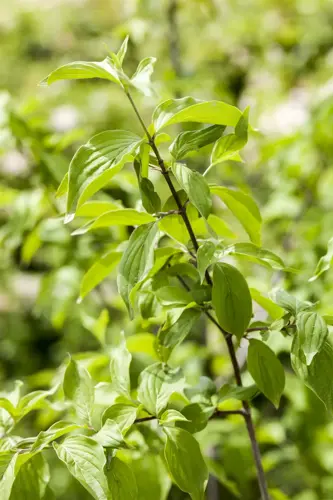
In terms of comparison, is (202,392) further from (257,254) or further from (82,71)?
(82,71)

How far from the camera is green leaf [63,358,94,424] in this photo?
0.52 meters

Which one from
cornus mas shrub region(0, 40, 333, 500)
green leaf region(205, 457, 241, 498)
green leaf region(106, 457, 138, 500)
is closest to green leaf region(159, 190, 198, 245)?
cornus mas shrub region(0, 40, 333, 500)

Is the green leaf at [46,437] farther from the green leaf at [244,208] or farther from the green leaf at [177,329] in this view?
the green leaf at [244,208]

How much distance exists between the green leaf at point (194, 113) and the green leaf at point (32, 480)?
299mm

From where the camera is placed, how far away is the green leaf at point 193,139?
478 mm

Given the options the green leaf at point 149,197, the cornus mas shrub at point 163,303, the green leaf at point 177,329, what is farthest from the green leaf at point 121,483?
the green leaf at point 149,197

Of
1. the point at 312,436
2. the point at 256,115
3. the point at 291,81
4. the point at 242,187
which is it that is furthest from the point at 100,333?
the point at 291,81

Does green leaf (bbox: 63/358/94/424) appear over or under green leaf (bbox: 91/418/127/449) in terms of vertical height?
over

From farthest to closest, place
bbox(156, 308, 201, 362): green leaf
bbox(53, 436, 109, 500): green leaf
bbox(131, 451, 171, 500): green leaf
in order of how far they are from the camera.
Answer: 1. bbox(131, 451, 171, 500): green leaf
2. bbox(156, 308, 201, 362): green leaf
3. bbox(53, 436, 109, 500): green leaf

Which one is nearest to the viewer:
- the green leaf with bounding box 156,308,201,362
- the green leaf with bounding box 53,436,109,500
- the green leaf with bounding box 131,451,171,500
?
the green leaf with bounding box 53,436,109,500

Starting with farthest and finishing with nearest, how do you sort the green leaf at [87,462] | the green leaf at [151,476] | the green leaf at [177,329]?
the green leaf at [151,476]
the green leaf at [177,329]
the green leaf at [87,462]

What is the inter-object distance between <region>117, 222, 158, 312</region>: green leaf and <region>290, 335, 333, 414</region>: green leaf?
137mm

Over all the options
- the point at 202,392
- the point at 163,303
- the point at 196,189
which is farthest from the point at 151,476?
the point at 196,189

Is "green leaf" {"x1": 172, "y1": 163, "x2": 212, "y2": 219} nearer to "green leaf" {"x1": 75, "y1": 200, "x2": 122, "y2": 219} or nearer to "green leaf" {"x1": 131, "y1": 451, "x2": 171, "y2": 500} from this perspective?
"green leaf" {"x1": 75, "y1": 200, "x2": 122, "y2": 219}
